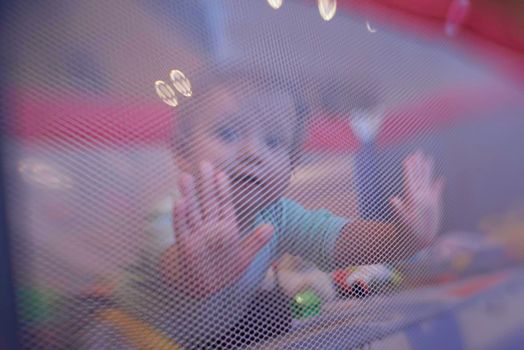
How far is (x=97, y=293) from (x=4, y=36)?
0.53 ft

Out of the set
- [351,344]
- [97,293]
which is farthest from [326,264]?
[97,293]

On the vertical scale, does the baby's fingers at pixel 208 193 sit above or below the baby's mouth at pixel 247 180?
below

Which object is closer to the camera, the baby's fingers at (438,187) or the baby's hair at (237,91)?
the baby's hair at (237,91)

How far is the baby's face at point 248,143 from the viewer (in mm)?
282

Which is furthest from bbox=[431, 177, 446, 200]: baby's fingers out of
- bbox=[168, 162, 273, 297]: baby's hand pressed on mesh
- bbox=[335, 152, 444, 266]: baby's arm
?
bbox=[168, 162, 273, 297]: baby's hand pressed on mesh

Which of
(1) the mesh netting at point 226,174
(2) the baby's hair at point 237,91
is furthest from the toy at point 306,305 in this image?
(2) the baby's hair at point 237,91

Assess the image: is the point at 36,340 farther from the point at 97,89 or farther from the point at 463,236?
the point at 463,236

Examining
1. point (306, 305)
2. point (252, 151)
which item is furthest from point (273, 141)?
point (306, 305)

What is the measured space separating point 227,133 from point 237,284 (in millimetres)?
112

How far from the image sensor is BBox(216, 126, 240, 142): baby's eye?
0.29 metres

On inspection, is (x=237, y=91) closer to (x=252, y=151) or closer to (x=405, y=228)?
(x=252, y=151)

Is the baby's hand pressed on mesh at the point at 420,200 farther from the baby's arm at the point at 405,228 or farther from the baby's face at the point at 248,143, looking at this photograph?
the baby's face at the point at 248,143

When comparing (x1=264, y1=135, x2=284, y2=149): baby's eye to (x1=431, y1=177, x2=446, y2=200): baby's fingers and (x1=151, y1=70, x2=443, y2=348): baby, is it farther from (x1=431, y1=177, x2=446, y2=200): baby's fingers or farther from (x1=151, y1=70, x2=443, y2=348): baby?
→ (x1=431, y1=177, x2=446, y2=200): baby's fingers

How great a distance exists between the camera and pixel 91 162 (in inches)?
9.7
